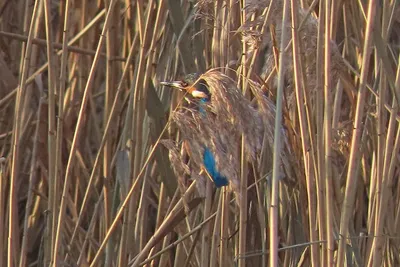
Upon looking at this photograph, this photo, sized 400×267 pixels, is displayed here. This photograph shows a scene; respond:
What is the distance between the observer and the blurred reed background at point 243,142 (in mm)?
1230

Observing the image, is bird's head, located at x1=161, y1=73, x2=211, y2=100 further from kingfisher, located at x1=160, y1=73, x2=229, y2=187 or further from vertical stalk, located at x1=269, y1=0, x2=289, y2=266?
vertical stalk, located at x1=269, y1=0, x2=289, y2=266

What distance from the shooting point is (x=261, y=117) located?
1.19 meters

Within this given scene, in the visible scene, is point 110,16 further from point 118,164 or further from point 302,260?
point 302,260

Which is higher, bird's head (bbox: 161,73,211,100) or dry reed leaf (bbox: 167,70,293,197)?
bird's head (bbox: 161,73,211,100)

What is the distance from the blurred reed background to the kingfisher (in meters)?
0.04

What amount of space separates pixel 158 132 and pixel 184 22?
8.1 inches

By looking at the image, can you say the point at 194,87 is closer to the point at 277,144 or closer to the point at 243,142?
the point at 243,142

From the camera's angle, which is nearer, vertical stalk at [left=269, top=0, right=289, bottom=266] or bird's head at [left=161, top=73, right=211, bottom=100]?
vertical stalk at [left=269, top=0, right=289, bottom=266]

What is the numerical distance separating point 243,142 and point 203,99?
3.4 inches

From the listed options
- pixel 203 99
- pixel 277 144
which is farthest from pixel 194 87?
pixel 277 144

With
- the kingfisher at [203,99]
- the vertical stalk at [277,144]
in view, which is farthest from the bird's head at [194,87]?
the vertical stalk at [277,144]

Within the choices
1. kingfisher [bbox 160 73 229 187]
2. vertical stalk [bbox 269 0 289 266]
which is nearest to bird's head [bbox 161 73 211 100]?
kingfisher [bbox 160 73 229 187]

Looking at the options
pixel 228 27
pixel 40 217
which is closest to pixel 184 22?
pixel 228 27

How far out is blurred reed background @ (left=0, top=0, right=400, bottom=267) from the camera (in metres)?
1.23
